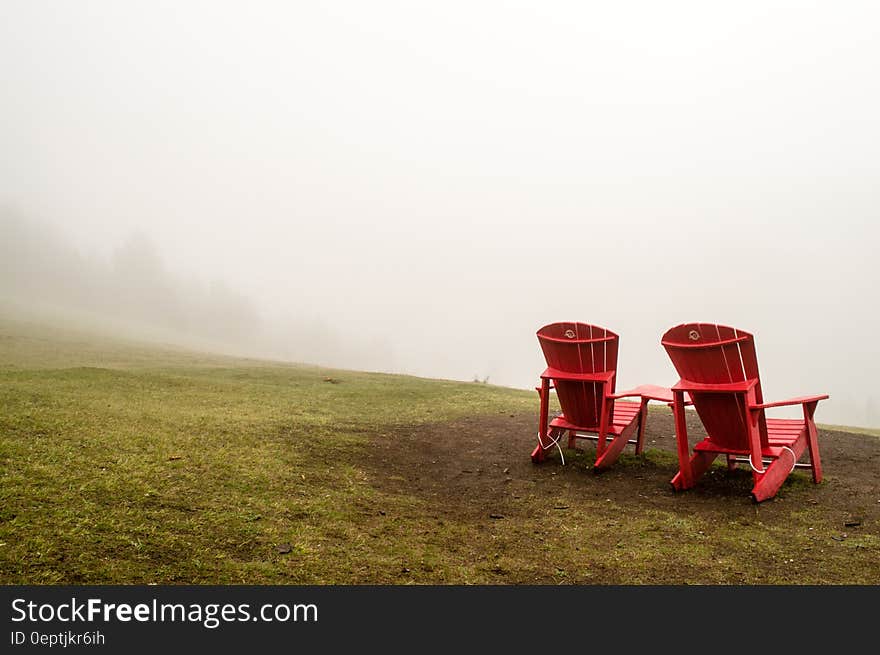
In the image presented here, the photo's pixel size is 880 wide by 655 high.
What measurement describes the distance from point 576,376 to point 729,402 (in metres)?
1.48

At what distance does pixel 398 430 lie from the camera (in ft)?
25.9

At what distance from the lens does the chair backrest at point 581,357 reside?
235 inches

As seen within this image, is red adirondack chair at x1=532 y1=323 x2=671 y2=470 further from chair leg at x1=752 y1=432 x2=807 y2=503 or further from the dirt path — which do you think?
chair leg at x1=752 y1=432 x2=807 y2=503

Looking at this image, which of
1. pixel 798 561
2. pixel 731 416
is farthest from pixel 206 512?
pixel 731 416

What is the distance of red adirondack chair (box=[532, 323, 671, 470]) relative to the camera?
591 centimetres

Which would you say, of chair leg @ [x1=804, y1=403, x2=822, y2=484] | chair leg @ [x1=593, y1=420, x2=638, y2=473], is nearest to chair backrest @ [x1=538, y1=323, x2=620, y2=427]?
chair leg @ [x1=593, y1=420, x2=638, y2=473]

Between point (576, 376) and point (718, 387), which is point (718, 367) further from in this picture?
point (576, 376)

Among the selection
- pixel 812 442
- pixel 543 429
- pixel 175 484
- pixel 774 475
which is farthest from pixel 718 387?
pixel 175 484

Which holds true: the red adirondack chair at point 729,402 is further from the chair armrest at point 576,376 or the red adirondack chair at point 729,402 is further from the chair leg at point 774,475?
the chair armrest at point 576,376

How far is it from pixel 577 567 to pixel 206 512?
2.41 metres

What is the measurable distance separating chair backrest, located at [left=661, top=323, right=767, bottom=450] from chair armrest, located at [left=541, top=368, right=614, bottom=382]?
81 centimetres

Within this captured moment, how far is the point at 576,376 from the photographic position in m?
6.00

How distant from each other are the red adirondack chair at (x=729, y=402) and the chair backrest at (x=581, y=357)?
0.86 metres
